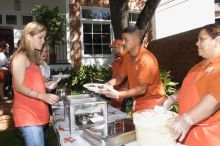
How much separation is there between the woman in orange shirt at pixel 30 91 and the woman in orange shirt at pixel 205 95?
1.08 meters

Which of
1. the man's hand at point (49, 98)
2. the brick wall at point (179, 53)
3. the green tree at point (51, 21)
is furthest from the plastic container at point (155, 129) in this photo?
the green tree at point (51, 21)

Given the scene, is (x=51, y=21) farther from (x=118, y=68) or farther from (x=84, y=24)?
(x=118, y=68)

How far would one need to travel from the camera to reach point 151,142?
202cm

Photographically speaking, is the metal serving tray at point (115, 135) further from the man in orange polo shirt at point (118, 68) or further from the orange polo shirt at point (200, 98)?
the man in orange polo shirt at point (118, 68)

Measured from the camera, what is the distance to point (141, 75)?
3.47 metres

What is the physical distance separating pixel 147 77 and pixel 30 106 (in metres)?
1.13

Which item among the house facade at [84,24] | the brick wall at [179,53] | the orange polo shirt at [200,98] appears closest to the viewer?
the orange polo shirt at [200,98]

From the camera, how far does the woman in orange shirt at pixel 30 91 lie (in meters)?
3.01

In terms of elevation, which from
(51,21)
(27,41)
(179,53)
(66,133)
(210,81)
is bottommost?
(66,133)

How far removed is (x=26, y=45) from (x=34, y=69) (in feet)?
0.71

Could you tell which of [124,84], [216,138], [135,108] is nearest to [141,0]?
[124,84]

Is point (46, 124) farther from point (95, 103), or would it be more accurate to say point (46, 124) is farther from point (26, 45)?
point (26, 45)

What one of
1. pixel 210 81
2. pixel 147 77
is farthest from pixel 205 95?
pixel 147 77

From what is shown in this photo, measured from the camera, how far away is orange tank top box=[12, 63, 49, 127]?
3039 mm
